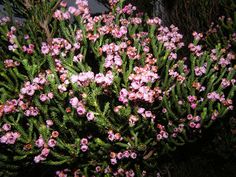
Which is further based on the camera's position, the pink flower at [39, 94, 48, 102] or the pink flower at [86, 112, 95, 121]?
the pink flower at [39, 94, 48, 102]

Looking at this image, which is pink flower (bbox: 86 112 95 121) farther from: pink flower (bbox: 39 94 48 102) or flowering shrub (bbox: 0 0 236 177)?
pink flower (bbox: 39 94 48 102)

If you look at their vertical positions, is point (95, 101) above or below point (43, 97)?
below

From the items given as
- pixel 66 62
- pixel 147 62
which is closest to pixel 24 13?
pixel 66 62

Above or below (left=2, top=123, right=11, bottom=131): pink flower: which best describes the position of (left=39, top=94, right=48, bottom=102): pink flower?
above

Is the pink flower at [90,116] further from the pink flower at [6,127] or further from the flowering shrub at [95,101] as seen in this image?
the pink flower at [6,127]

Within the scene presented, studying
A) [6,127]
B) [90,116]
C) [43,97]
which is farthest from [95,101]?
[6,127]

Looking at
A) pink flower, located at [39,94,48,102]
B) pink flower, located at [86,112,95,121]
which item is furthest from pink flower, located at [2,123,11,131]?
pink flower, located at [86,112,95,121]

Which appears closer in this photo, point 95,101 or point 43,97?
point 95,101

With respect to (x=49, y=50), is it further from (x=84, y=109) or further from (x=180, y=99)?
(x=180, y=99)

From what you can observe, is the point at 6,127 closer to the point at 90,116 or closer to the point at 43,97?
the point at 43,97
